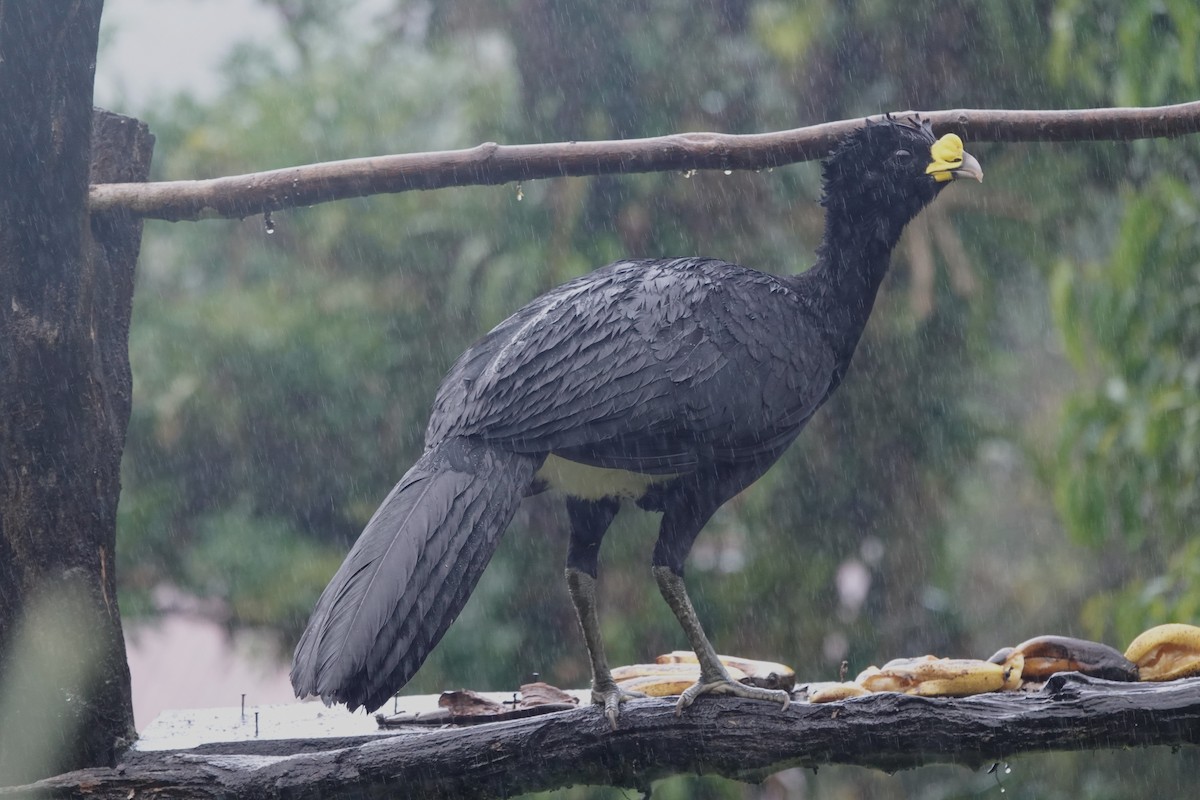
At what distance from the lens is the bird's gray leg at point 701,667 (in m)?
2.28

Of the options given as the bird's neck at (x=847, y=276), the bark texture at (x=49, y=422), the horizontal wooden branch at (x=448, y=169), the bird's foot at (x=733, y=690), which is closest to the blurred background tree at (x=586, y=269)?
the bird's neck at (x=847, y=276)

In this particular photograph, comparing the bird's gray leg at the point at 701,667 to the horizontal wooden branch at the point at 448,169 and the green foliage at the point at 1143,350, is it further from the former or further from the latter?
the green foliage at the point at 1143,350

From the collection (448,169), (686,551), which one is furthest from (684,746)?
(448,169)

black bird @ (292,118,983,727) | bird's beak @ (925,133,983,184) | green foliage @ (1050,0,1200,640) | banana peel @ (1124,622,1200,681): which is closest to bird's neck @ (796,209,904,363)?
black bird @ (292,118,983,727)

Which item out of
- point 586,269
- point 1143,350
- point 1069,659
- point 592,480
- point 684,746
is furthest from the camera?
point 586,269

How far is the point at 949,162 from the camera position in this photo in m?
2.72

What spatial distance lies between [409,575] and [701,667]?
0.68 meters

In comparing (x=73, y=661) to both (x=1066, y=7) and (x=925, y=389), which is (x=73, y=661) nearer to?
(x=1066, y=7)

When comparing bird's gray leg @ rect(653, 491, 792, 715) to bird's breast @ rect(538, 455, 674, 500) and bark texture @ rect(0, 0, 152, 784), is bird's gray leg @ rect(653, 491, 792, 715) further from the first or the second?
bark texture @ rect(0, 0, 152, 784)

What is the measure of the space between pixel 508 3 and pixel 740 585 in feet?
9.94

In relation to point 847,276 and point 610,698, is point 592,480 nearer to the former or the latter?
point 610,698

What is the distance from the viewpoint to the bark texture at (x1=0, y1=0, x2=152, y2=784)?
2.33 m

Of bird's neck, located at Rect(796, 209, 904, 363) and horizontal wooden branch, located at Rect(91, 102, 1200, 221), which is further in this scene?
bird's neck, located at Rect(796, 209, 904, 363)

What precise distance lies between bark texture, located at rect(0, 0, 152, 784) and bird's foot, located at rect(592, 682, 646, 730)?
0.91m
